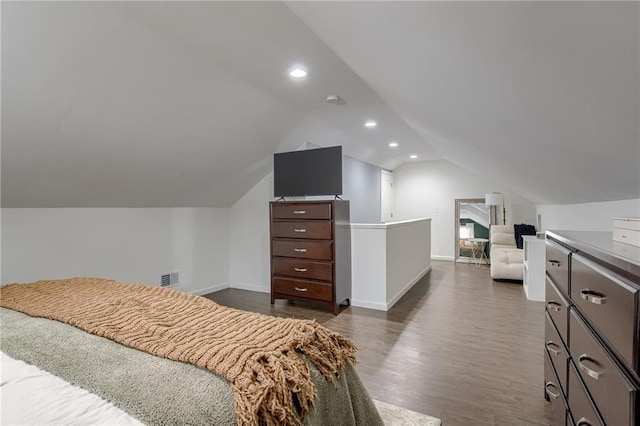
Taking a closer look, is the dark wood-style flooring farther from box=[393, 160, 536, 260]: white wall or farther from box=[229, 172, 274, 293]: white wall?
box=[393, 160, 536, 260]: white wall

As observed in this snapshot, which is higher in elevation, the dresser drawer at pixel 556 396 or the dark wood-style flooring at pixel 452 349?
the dresser drawer at pixel 556 396

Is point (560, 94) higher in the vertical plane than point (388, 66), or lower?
lower

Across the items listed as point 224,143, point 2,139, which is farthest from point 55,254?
point 224,143

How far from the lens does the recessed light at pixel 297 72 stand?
99.4 inches

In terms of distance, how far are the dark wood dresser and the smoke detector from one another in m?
2.34

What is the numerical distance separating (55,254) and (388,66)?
3.38m

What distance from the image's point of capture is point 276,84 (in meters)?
2.81

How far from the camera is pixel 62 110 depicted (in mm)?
2104

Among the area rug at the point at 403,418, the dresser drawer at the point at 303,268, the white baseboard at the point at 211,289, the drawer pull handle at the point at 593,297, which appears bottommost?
the area rug at the point at 403,418

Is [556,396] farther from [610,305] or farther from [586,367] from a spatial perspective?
[610,305]

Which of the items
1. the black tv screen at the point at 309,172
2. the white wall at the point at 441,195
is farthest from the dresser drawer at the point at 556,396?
the white wall at the point at 441,195

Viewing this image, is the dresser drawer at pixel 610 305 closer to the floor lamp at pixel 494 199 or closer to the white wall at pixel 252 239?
the white wall at pixel 252 239

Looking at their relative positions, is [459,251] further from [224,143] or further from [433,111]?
[224,143]

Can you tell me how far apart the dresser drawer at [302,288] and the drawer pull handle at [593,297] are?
2643mm
